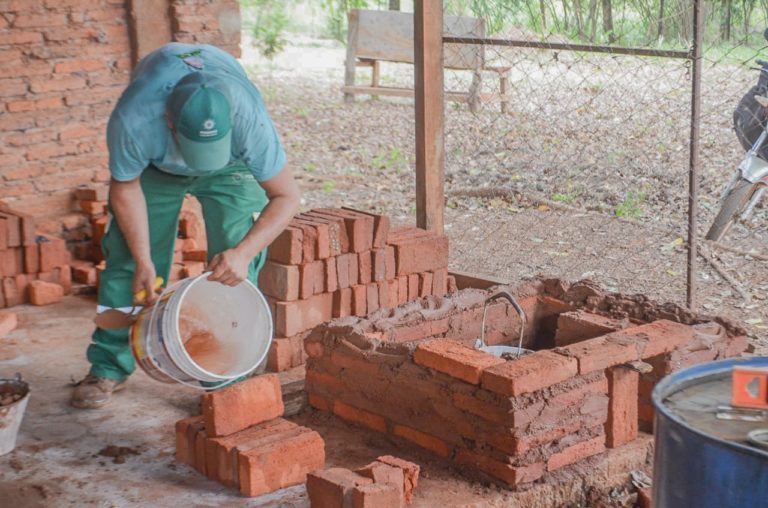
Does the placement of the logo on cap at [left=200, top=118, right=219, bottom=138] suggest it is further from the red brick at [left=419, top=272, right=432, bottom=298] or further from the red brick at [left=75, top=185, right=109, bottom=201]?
the red brick at [left=75, top=185, right=109, bottom=201]

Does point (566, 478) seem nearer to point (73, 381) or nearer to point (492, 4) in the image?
point (73, 381)

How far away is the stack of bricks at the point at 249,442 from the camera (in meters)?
3.58

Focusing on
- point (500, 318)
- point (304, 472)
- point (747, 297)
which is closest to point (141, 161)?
point (304, 472)

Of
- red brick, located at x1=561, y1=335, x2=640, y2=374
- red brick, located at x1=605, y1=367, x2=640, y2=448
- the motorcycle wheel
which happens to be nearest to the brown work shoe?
red brick, located at x1=561, y1=335, x2=640, y2=374

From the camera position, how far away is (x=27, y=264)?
5.81 meters

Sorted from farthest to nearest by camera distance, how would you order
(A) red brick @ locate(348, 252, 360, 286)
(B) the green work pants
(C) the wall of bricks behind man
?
1. (C) the wall of bricks behind man
2. (A) red brick @ locate(348, 252, 360, 286)
3. (B) the green work pants

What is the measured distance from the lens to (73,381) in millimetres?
4684

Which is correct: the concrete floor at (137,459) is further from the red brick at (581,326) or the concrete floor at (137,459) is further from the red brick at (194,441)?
the red brick at (581,326)

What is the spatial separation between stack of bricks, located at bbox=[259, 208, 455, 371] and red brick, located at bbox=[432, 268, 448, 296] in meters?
0.04

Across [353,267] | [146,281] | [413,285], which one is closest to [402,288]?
[413,285]

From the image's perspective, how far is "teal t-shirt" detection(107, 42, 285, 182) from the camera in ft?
12.3

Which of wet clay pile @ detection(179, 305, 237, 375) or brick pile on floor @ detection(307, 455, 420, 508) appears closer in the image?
brick pile on floor @ detection(307, 455, 420, 508)

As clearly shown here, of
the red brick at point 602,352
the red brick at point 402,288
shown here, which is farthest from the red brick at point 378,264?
the red brick at point 602,352

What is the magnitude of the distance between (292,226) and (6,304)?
80.0 inches
